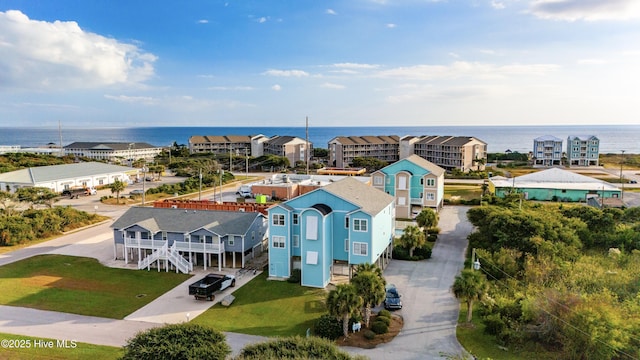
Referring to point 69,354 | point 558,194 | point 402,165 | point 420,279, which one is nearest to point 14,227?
point 69,354

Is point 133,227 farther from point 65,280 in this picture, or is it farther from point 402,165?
point 402,165

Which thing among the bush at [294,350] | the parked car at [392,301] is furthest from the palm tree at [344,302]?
the bush at [294,350]

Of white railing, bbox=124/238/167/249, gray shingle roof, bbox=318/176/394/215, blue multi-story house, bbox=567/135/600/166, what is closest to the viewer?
gray shingle roof, bbox=318/176/394/215

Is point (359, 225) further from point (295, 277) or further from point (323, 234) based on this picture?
point (295, 277)

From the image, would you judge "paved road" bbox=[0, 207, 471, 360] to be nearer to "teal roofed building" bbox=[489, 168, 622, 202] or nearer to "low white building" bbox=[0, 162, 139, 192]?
"teal roofed building" bbox=[489, 168, 622, 202]

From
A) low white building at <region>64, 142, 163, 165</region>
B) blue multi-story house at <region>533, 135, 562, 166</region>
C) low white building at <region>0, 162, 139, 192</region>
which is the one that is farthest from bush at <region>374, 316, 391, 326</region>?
blue multi-story house at <region>533, 135, 562, 166</region>

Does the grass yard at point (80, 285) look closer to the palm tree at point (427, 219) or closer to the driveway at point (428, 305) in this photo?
the driveway at point (428, 305)
